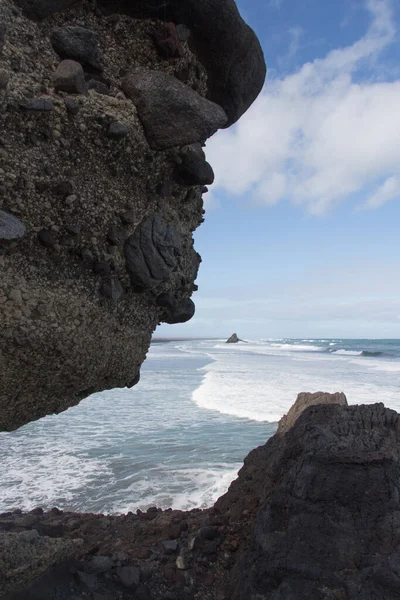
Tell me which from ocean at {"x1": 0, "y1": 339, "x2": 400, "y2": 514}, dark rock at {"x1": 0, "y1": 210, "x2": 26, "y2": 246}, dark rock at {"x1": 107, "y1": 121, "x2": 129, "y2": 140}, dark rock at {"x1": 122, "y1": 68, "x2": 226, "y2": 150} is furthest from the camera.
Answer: ocean at {"x1": 0, "y1": 339, "x2": 400, "y2": 514}

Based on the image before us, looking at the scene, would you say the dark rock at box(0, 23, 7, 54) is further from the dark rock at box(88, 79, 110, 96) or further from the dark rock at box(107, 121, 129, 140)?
the dark rock at box(107, 121, 129, 140)

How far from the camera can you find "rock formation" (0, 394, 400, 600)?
284 centimetres

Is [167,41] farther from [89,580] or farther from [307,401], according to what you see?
[89,580]

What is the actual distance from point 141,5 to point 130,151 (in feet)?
3.46

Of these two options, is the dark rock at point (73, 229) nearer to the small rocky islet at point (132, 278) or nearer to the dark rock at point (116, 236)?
the small rocky islet at point (132, 278)

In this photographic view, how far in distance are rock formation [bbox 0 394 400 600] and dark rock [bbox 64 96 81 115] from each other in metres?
2.66

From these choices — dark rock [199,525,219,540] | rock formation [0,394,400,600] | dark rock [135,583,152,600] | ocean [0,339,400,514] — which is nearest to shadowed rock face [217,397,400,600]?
rock formation [0,394,400,600]

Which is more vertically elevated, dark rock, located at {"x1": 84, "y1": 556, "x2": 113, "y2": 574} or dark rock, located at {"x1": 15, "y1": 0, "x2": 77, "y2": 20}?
dark rock, located at {"x1": 15, "y1": 0, "x2": 77, "y2": 20}

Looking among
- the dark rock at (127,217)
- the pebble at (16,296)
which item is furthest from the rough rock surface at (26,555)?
the dark rock at (127,217)

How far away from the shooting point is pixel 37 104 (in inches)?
107

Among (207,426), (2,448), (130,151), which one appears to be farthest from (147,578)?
(207,426)

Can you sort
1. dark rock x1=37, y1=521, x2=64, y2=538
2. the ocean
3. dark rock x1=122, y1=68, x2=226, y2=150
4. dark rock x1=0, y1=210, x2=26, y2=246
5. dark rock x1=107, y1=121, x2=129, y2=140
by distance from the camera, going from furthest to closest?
the ocean, dark rock x1=37, y1=521, x2=64, y2=538, dark rock x1=122, y1=68, x2=226, y2=150, dark rock x1=107, y1=121, x2=129, y2=140, dark rock x1=0, y1=210, x2=26, y2=246

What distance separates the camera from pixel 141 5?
10.7ft

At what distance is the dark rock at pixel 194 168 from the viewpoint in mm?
3465
